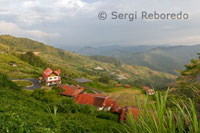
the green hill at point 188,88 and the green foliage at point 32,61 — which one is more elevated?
the green foliage at point 32,61

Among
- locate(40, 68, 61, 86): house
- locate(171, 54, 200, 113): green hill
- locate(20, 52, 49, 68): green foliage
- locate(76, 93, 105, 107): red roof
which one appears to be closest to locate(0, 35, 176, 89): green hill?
locate(20, 52, 49, 68): green foliage

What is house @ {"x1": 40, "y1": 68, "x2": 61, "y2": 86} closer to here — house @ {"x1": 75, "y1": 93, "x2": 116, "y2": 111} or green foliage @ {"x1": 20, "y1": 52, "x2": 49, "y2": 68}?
house @ {"x1": 75, "y1": 93, "x2": 116, "y2": 111}

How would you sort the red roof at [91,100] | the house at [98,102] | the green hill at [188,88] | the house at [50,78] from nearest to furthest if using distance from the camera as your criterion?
the green hill at [188,88] < the house at [98,102] < the red roof at [91,100] < the house at [50,78]

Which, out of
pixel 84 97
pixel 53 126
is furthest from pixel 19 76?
pixel 53 126

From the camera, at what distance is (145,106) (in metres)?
2.28

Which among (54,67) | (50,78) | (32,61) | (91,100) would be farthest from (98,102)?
(32,61)

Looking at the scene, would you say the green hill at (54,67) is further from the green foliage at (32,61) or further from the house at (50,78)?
the house at (50,78)

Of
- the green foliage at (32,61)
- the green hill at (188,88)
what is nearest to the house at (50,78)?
the green foliage at (32,61)

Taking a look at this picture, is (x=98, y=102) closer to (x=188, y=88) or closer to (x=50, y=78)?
(x=50, y=78)

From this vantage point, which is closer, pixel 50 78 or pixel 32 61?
pixel 50 78

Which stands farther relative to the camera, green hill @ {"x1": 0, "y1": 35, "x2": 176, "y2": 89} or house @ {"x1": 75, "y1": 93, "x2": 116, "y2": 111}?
green hill @ {"x1": 0, "y1": 35, "x2": 176, "y2": 89}

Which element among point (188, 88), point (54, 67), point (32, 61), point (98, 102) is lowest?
point (98, 102)

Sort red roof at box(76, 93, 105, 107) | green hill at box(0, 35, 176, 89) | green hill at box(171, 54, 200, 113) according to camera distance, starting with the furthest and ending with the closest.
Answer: green hill at box(0, 35, 176, 89) < red roof at box(76, 93, 105, 107) < green hill at box(171, 54, 200, 113)

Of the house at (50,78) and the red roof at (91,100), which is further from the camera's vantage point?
the house at (50,78)
